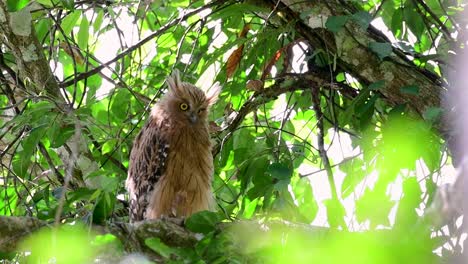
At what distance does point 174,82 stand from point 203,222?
288 cm

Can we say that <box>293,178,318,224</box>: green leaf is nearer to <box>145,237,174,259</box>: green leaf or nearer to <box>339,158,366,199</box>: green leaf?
<box>339,158,366,199</box>: green leaf

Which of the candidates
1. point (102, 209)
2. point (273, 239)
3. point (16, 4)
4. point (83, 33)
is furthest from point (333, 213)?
point (83, 33)

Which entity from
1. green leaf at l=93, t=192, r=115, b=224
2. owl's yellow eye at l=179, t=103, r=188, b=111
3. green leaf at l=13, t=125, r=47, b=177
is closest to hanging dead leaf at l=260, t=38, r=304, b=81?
owl's yellow eye at l=179, t=103, r=188, b=111

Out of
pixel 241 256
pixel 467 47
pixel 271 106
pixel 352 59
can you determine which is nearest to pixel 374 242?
pixel 241 256

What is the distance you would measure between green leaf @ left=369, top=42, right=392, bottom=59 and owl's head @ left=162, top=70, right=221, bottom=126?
1.63m

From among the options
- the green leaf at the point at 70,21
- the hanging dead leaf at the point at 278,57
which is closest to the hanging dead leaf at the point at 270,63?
the hanging dead leaf at the point at 278,57

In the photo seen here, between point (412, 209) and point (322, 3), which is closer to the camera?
point (412, 209)

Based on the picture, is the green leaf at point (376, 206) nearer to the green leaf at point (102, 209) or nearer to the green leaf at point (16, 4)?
the green leaf at point (102, 209)

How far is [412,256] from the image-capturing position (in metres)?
1.82

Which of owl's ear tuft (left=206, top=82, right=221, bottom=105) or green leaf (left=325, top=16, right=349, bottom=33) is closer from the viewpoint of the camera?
green leaf (left=325, top=16, right=349, bottom=33)

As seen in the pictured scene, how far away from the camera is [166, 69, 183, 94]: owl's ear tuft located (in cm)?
565

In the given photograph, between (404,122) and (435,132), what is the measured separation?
19.8 inches

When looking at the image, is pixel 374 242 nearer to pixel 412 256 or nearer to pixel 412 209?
pixel 412 256

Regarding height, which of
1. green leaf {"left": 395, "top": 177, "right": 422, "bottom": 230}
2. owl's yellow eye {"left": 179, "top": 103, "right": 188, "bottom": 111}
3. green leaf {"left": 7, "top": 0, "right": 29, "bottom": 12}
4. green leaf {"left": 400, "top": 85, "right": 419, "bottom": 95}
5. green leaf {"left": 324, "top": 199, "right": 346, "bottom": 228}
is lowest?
green leaf {"left": 324, "top": 199, "right": 346, "bottom": 228}
